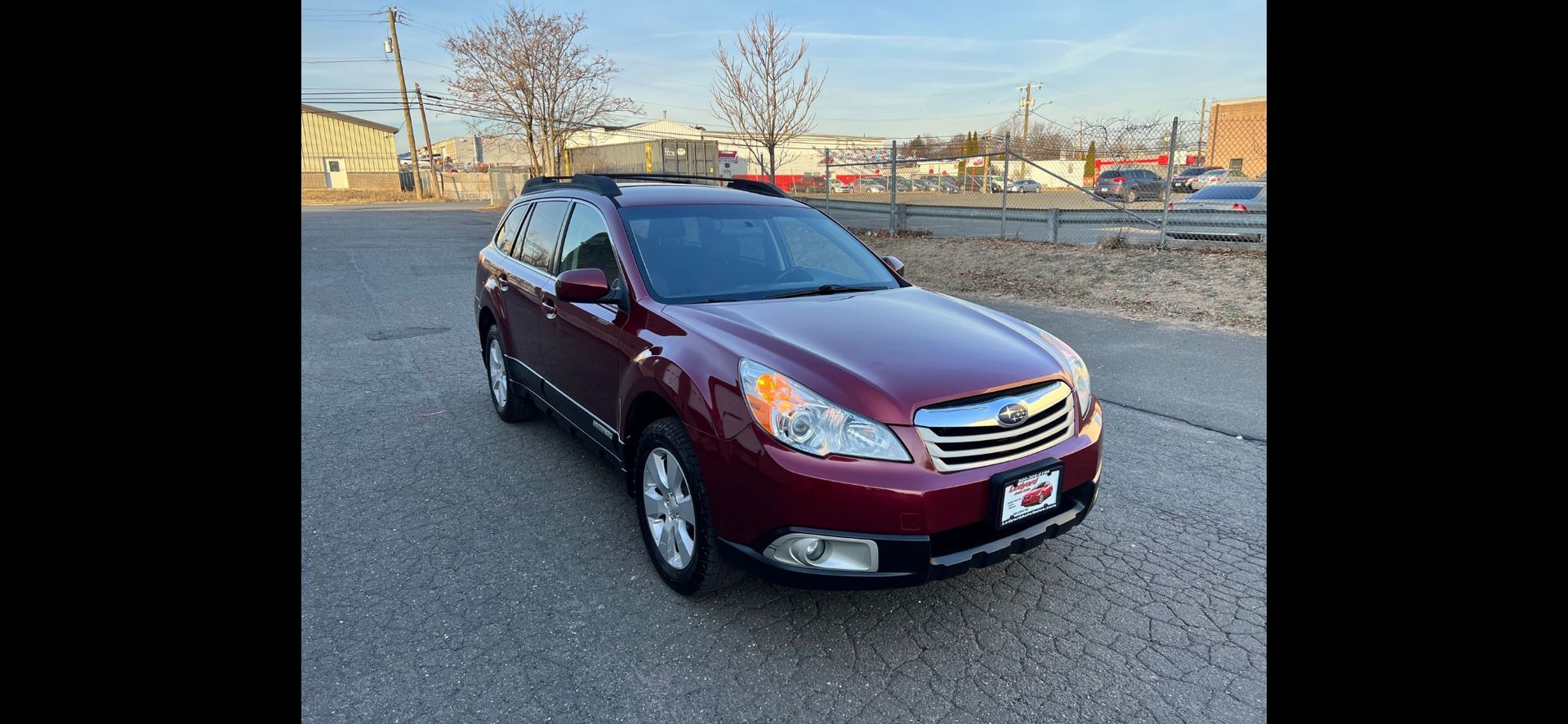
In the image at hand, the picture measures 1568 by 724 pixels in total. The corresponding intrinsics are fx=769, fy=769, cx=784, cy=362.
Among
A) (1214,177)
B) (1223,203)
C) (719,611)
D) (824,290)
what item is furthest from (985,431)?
(1214,177)

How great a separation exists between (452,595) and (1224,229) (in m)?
12.6

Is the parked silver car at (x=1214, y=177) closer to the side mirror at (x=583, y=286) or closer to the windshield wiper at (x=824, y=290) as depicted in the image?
the windshield wiper at (x=824, y=290)

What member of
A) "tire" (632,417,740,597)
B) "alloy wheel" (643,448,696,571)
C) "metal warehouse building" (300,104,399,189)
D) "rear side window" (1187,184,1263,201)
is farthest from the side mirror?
"metal warehouse building" (300,104,399,189)

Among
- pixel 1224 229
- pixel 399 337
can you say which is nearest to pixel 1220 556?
pixel 399 337

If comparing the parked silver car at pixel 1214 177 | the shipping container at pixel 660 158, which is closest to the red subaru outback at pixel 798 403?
the parked silver car at pixel 1214 177

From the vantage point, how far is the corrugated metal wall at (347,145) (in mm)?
56938

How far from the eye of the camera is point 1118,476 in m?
4.17

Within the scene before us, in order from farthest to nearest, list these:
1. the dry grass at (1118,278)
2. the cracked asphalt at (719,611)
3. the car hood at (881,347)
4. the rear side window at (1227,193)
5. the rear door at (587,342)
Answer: the rear side window at (1227,193), the dry grass at (1118,278), the rear door at (587,342), the car hood at (881,347), the cracked asphalt at (719,611)

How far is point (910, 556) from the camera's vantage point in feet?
8.05

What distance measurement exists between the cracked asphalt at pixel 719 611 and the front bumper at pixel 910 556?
0.32m

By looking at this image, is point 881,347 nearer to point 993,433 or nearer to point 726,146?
point 993,433

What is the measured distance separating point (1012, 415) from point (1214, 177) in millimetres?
23845

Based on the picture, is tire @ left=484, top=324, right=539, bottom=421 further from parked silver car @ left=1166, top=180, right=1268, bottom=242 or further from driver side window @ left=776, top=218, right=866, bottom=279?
parked silver car @ left=1166, top=180, right=1268, bottom=242
